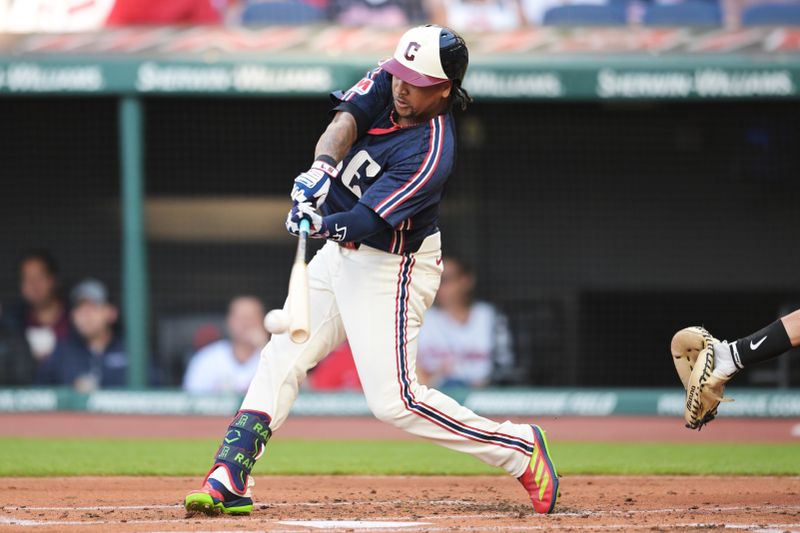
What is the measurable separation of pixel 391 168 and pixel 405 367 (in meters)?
0.63

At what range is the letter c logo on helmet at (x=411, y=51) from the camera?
3717 mm

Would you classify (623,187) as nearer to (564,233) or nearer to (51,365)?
(564,233)

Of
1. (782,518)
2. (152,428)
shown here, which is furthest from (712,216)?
(782,518)

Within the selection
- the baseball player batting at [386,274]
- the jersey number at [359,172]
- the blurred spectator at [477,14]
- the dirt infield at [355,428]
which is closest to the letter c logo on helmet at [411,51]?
the baseball player batting at [386,274]

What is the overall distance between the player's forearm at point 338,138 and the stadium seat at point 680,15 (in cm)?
505

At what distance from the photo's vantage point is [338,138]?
375cm

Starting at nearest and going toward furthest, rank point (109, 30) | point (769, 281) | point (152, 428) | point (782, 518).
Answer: point (782, 518)
point (152, 428)
point (109, 30)
point (769, 281)

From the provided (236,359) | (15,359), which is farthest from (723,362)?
(15,359)

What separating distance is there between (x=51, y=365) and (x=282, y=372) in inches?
193

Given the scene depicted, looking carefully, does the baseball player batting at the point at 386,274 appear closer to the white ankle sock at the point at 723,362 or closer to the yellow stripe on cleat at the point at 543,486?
the yellow stripe on cleat at the point at 543,486

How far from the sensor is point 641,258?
9.28 meters

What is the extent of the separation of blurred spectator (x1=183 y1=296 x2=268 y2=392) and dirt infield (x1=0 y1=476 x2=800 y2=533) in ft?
9.57

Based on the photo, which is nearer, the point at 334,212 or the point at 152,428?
the point at 334,212

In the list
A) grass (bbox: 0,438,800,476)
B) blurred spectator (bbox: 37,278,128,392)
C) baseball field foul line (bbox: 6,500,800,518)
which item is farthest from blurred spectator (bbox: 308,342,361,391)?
baseball field foul line (bbox: 6,500,800,518)
